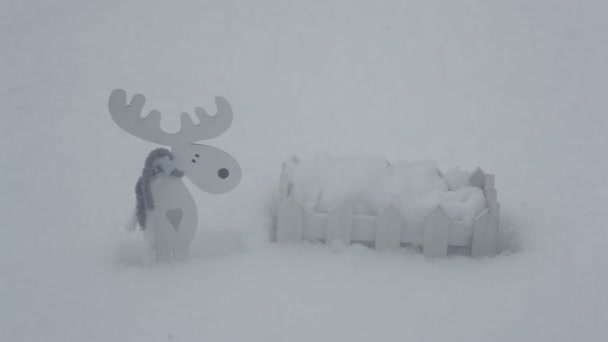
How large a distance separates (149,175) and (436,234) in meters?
1.11

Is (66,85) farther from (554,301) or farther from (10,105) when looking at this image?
(554,301)

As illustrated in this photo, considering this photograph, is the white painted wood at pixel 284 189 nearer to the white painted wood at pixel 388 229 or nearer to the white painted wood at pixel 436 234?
the white painted wood at pixel 388 229

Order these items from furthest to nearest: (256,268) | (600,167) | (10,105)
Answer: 1. (10,105)
2. (600,167)
3. (256,268)

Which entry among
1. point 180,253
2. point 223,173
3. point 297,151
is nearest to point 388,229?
point 223,173

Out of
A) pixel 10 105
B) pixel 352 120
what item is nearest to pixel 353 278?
pixel 352 120

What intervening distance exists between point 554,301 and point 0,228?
219 cm

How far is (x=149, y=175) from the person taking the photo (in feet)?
9.61

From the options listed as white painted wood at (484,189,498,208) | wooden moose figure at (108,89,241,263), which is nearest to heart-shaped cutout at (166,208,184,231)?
wooden moose figure at (108,89,241,263)

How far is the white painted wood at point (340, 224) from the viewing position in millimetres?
3088

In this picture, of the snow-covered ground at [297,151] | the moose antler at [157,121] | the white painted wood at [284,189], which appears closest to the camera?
the snow-covered ground at [297,151]

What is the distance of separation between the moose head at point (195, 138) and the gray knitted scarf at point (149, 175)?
0.15ft

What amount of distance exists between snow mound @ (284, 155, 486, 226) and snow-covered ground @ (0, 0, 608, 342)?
0.64ft

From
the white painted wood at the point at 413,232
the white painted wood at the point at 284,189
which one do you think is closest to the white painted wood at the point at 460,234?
the white painted wood at the point at 413,232

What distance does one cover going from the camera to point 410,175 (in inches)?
132
